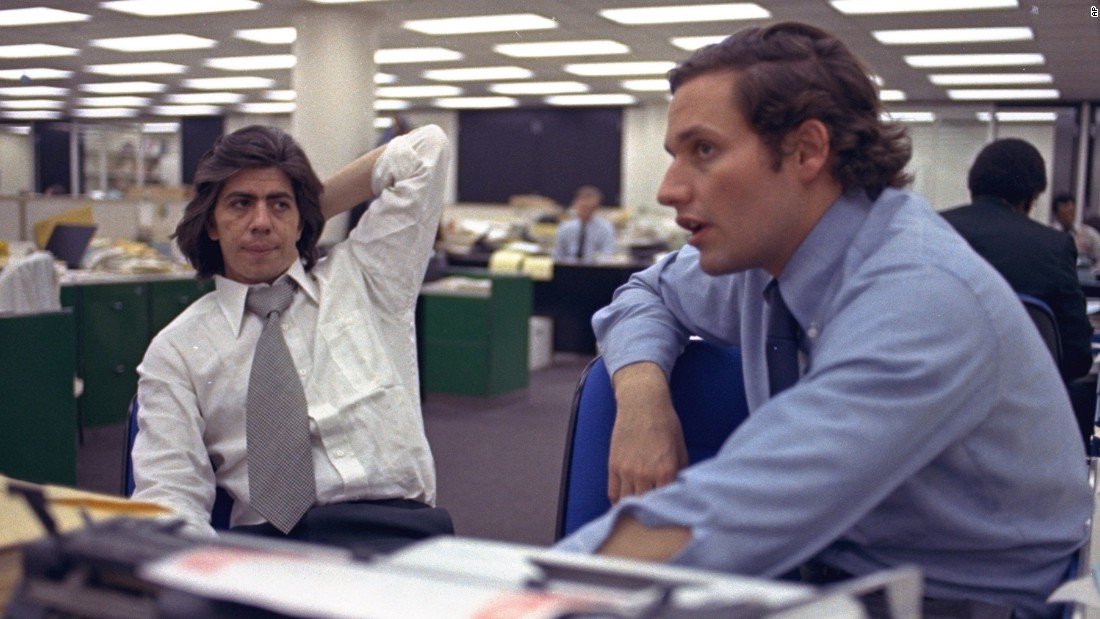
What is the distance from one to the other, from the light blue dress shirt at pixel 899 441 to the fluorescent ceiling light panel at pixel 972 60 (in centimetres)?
888

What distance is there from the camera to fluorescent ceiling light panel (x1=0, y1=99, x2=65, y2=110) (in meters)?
10.5

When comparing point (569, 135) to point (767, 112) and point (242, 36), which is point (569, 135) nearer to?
point (242, 36)

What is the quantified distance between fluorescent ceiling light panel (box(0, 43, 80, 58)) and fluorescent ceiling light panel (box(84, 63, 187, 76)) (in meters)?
0.85

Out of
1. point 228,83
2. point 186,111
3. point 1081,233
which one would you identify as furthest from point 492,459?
point 186,111

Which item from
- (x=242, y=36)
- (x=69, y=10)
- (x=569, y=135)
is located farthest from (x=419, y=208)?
(x=569, y=135)

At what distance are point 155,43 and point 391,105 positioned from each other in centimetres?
580

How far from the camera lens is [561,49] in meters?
9.23

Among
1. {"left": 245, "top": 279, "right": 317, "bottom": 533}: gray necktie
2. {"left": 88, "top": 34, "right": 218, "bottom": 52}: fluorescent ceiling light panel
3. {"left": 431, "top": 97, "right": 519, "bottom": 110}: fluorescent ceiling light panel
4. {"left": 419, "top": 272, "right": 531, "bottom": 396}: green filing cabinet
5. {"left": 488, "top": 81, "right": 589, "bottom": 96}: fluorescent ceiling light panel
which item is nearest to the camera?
{"left": 245, "top": 279, "right": 317, "bottom": 533}: gray necktie

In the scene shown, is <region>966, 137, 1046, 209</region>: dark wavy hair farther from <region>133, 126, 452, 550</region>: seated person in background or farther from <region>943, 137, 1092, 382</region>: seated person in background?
<region>133, 126, 452, 550</region>: seated person in background

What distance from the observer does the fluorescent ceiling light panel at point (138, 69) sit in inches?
407

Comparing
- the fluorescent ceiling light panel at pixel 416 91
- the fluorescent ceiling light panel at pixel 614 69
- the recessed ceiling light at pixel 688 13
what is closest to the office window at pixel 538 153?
the fluorescent ceiling light panel at pixel 416 91

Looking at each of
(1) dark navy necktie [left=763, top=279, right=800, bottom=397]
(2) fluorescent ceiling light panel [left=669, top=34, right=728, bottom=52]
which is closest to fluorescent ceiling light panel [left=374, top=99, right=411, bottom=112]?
(2) fluorescent ceiling light panel [left=669, top=34, right=728, bottom=52]

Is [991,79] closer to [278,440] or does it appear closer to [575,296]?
[575,296]

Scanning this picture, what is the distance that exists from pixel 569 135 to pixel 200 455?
1317cm
